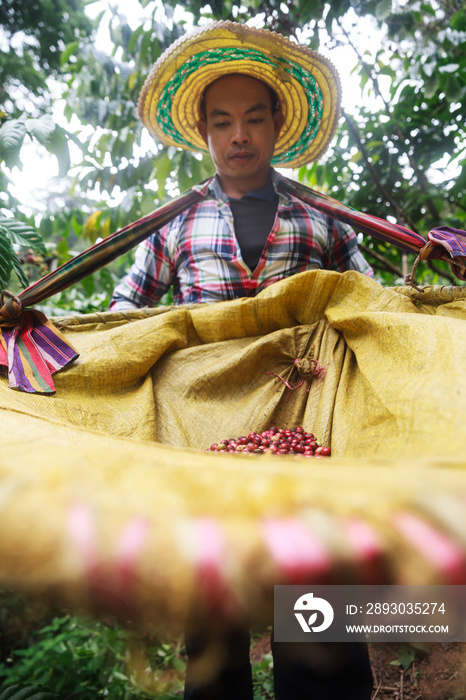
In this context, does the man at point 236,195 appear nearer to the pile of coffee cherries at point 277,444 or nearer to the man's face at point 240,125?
the man's face at point 240,125

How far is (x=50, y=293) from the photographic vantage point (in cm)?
97

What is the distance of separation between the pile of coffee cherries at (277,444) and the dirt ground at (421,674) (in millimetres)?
770

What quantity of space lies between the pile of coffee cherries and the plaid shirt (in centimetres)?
48

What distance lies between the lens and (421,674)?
4.11 ft

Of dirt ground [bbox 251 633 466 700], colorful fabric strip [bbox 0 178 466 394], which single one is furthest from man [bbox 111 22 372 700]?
dirt ground [bbox 251 633 466 700]

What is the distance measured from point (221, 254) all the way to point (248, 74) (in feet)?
1.75

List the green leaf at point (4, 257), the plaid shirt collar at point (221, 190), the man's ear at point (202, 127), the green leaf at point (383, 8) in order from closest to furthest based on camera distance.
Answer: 1. the green leaf at point (4, 257)
2. the plaid shirt collar at point (221, 190)
3. the man's ear at point (202, 127)
4. the green leaf at point (383, 8)

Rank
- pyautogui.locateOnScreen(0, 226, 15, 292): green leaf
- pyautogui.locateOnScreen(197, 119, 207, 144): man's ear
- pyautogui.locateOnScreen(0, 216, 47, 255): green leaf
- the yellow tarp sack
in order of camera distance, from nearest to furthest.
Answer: the yellow tarp sack, pyautogui.locateOnScreen(0, 226, 15, 292): green leaf, pyautogui.locateOnScreen(0, 216, 47, 255): green leaf, pyautogui.locateOnScreen(197, 119, 207, 144): man's ear

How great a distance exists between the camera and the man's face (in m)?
1.19

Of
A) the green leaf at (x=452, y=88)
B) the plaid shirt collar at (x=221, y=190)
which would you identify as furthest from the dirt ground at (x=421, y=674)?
the green leaf at (x=452, y=88)

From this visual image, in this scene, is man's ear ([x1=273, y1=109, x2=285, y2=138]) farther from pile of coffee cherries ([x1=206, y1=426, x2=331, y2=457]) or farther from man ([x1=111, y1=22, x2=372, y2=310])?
pile of coffee cherries ([x1=206, y1=426, x2=331, y2=457])

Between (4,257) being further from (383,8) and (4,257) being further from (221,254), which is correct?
(383,8)

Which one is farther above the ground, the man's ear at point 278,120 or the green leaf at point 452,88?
the green leaf at point 452,88

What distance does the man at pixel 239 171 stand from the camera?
1159mm
